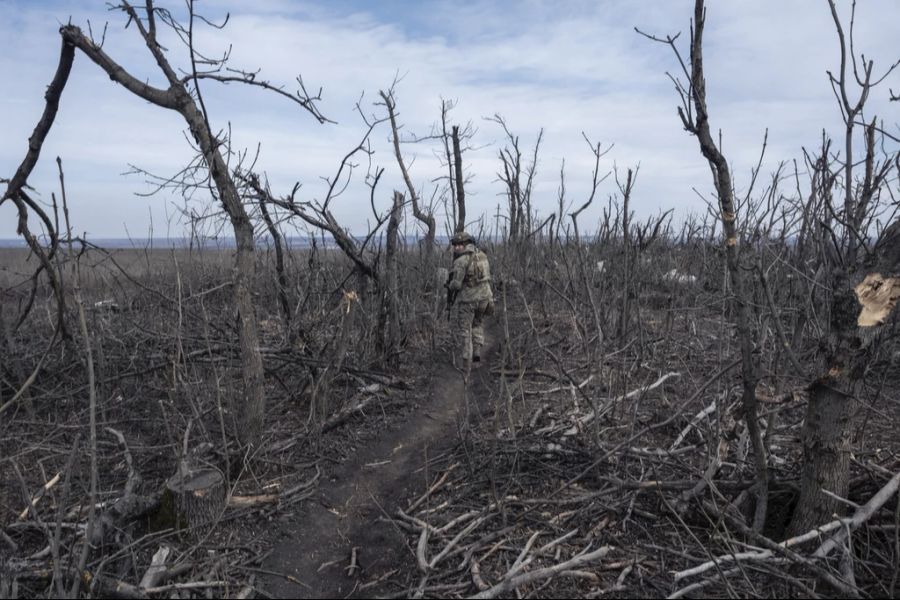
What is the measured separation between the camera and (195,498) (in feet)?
12.2

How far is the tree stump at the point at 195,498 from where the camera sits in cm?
371

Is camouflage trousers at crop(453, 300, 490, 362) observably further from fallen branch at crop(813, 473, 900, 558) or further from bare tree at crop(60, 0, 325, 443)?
fallen branch at crop(813, 473, 900, 558)

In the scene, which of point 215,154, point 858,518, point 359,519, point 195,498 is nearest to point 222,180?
point 215,154

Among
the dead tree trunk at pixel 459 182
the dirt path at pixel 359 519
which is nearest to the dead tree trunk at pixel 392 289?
the dirt path at pixel 359 519

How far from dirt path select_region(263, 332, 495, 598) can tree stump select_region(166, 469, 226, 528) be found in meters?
0.47

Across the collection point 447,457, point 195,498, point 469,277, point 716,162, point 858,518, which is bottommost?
point 447,457

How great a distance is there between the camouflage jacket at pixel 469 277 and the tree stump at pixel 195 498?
13.9 feet

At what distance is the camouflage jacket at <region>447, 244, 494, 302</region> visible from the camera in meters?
7.55

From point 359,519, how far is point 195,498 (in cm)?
110

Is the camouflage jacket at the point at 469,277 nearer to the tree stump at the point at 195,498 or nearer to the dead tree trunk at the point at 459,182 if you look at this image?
the tree stump at the point at 195,498

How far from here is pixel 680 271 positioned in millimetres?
10734

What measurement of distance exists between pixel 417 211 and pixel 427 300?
2643 millimetres

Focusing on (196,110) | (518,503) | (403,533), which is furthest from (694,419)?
(196,110)

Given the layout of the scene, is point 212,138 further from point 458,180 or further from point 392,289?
point 458,180
